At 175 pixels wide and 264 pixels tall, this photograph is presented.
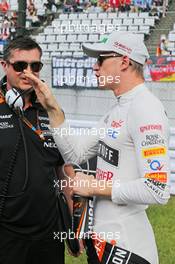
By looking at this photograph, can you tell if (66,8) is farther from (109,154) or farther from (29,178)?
(109,154)

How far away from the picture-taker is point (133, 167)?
86.1 inches

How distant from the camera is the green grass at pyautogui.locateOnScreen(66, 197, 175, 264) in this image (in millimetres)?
4902

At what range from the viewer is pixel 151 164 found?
82.0 inches

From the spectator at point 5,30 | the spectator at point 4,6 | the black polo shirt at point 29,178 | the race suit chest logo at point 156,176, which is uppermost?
the race suit chest logo at point 156,176

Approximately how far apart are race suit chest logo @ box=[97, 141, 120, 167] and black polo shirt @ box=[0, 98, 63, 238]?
62 centimetres

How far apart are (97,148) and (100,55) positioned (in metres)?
0.49

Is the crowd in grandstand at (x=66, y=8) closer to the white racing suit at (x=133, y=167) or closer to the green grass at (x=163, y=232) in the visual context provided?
the green grass at (x=163, y=232)

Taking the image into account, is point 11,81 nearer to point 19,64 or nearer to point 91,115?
point 19,64

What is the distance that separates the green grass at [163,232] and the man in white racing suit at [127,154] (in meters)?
2.66

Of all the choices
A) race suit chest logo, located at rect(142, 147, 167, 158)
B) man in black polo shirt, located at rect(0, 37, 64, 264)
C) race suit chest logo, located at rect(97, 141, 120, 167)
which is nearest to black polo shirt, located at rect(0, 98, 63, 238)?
man in black polo shirt, located at rect(0, 37, 64, 264)

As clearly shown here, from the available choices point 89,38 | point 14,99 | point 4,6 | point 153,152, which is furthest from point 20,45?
point 4,6

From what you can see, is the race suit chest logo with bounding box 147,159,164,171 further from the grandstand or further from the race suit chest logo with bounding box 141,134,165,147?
the grandstand

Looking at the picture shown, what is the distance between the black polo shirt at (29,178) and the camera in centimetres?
279

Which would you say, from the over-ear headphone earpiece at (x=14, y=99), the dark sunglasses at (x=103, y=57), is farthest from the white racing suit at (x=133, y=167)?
the over-ear headphone earpiece at (x=14, y=99)
